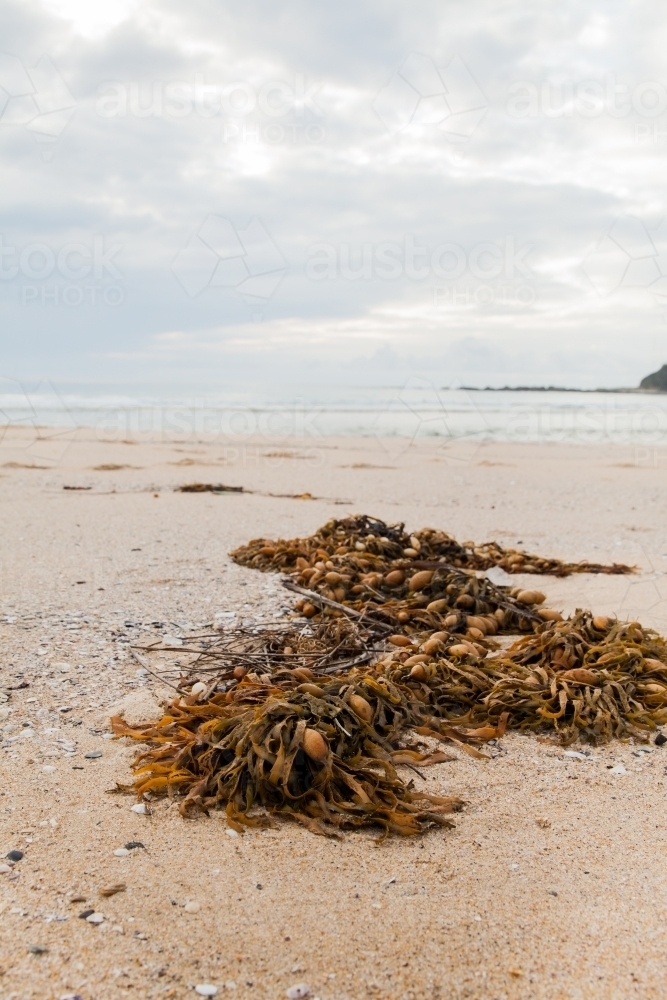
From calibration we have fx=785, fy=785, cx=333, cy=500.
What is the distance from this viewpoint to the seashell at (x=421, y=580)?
3.60 meters

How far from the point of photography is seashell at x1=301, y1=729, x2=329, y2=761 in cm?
194

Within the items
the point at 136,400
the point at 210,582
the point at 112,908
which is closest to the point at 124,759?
the point at 112,908

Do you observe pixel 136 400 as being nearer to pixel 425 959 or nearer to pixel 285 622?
pixel 285 622

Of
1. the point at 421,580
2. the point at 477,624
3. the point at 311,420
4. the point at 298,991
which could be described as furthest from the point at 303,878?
the point at 311,420

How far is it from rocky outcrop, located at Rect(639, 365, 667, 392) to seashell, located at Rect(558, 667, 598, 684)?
201 feet

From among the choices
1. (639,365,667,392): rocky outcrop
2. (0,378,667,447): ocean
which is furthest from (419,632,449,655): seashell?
(639,365,667,392): rocky outcrop

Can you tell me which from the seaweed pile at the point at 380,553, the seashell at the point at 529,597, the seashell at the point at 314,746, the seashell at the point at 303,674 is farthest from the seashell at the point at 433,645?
the seaweed pile at the point at 380,553

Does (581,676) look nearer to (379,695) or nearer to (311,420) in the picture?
(379,695)

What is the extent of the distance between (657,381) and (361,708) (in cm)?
6340

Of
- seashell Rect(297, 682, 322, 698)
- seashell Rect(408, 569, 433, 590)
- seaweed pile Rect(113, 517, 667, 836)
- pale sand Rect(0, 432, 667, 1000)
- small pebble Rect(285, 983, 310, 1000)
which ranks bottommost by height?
small pebble Rect(285, 983, 310, 1000)

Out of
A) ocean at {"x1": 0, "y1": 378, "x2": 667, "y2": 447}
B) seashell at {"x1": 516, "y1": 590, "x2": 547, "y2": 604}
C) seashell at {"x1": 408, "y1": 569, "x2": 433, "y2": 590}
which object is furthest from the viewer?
ocean at {"x1": 0, "y1": 378, "x2": 667, "y2": 447}

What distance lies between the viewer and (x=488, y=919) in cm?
152

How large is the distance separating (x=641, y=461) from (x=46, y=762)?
11.7 metres

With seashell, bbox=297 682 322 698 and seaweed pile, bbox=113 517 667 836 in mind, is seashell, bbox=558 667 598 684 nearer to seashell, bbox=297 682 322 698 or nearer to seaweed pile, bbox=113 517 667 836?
seaweed pile, bbox=113 517 667 836
